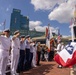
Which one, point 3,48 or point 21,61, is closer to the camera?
point 3,48

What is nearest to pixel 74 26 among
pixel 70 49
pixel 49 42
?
pixel 70 49

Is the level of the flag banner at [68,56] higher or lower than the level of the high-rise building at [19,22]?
lower

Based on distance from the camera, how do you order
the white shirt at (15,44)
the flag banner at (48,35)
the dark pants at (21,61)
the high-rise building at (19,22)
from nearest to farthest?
the white shirt at (15,44) → the dark pants at (21,61) → the flag banner at (48,35) → the high-rise building at (19,22)

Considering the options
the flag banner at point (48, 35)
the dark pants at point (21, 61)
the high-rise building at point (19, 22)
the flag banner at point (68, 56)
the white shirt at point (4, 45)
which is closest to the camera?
the flag banner at point (68, 56)

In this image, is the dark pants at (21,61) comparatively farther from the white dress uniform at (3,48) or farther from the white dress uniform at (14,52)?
the white dress uniform at (3,48)

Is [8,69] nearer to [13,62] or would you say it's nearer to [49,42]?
[13,62]

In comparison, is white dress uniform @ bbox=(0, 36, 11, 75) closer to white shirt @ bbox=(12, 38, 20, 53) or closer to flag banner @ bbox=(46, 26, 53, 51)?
white shirt @ bbox=(12, 38, 20, 53)

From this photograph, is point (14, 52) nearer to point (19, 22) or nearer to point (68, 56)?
point (68, 56)

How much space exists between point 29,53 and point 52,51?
7.75 m

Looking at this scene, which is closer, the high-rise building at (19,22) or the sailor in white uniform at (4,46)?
the sailor in white uniform at (4,46)

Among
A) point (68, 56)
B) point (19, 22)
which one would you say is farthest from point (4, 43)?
point (19, 22)

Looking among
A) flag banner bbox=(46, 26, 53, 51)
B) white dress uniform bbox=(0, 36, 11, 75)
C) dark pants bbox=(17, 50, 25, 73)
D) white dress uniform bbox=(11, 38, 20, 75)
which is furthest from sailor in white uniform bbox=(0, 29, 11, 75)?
flag banner bbox=(46, 26, 53, 51)

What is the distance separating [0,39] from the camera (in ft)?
21.6

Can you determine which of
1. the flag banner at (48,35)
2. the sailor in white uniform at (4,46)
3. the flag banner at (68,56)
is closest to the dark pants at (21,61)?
the sailor in white uniform at (4,46)
